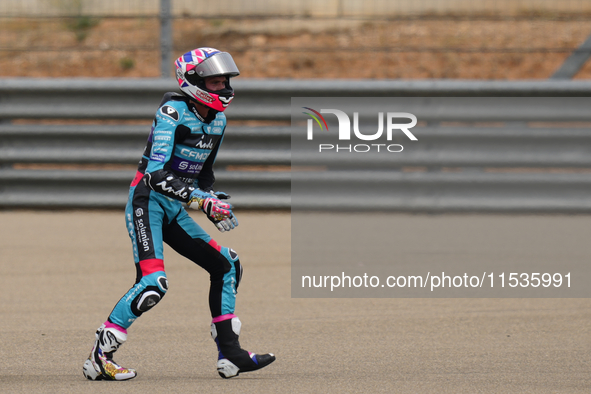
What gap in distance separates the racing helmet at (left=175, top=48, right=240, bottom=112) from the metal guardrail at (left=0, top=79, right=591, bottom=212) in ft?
16.6

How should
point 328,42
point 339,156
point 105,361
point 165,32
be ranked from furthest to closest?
point 328,42
point 165,32
point 339,156
point 105,361

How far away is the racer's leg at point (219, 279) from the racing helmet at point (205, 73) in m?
0.66

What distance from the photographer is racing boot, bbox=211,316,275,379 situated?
447 centimetres

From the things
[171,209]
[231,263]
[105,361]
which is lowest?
[105,361]

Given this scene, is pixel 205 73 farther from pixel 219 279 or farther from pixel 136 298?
pixel 136 298

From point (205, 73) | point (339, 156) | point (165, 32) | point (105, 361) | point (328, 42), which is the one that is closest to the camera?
point (105, 361)

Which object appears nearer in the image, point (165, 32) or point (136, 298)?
point (136, 298)

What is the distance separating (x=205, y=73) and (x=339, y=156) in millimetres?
5200

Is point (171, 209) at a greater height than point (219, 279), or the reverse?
point (171, 209)

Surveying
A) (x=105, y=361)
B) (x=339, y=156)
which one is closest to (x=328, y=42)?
(x=339, y=156)

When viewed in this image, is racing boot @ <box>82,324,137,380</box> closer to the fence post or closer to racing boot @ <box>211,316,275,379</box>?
racing boot @ <box>211,316,275,379</box>

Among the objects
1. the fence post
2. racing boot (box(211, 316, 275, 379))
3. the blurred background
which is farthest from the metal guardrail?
racing boot (box(211, 316, 275, 379))

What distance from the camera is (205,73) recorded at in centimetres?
448

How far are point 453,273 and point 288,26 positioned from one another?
986cm
